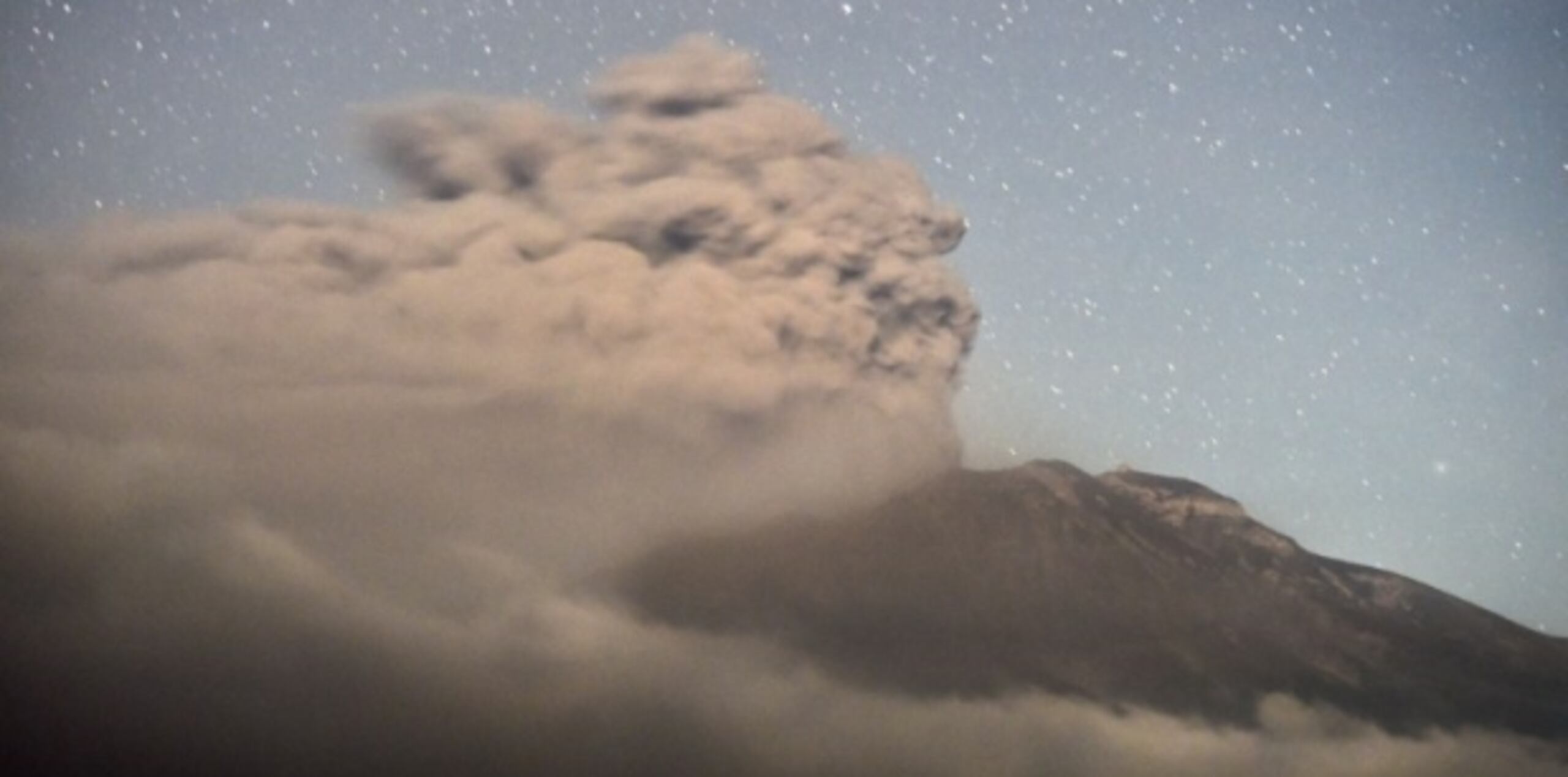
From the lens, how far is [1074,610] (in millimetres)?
98625

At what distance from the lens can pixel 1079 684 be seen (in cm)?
9512

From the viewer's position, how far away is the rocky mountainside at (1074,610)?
94.9 metres

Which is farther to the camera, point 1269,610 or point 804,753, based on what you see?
point 1269,610

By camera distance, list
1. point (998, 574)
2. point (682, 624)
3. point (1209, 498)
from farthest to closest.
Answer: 1. point (1209, 498)
2. point (998, 574)
3. point (682, 624)

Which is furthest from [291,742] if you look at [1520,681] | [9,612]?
[1520,681]

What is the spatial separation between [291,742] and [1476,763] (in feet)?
300

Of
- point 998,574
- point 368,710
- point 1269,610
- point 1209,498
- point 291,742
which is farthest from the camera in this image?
point 1209,498

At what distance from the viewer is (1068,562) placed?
10094cm

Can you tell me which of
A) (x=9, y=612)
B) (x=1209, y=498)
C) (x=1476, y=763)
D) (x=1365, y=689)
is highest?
(x=1209, y=498)

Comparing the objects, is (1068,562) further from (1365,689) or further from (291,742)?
(291,742)

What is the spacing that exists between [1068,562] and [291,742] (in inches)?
2479

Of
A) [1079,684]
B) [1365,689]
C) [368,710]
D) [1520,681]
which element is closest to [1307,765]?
[1365,689]

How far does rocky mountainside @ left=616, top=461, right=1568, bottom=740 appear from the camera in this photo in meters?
94.9

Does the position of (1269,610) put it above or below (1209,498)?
below
